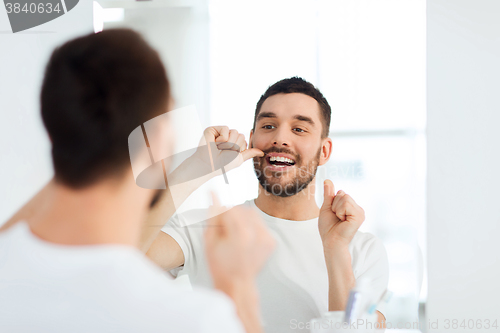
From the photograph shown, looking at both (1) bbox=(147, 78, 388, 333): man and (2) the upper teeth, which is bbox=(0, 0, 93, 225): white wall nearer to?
(1) bbox=(147, 78, 388, 333): man

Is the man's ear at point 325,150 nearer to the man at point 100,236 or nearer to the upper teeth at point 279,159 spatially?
the upper teeth at point 279,159

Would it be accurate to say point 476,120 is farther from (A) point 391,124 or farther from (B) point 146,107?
(B) point 146,107

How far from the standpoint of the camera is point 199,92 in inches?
39.0

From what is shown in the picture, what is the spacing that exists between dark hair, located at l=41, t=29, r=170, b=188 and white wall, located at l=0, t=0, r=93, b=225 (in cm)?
50

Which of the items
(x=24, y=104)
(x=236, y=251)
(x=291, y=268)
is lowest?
(x=291, y=268)

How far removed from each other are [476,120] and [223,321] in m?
0.95

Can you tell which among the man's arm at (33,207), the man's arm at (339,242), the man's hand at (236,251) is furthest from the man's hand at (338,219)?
the man's arm at (33,207)

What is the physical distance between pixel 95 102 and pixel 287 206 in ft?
2.12

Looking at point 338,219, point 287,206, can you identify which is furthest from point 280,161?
point 338,219

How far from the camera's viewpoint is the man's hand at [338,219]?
814 millimetres

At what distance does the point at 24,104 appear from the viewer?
91 cm

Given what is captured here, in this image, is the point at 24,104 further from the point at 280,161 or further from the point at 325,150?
the point at 325,150

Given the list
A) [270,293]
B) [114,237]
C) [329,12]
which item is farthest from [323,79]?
[114,237]

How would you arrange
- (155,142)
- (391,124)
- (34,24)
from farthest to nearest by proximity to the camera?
(391,124) < (34,24) < (155,142)
